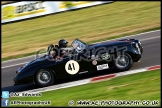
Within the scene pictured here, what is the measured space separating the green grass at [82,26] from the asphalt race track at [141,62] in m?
1.65

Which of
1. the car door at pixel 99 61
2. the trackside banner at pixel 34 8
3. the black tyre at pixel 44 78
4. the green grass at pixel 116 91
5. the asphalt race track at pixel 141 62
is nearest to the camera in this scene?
the green grass at pixel 116 91

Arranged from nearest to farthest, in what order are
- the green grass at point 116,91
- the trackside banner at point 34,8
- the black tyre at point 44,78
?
the green grass at point 116,91 → the black tyre at point 44,78 → the trackside banner at point 34,8

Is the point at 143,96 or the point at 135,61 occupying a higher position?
the point at 135,61

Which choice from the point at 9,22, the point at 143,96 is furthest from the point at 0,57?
→ the point at 143,96

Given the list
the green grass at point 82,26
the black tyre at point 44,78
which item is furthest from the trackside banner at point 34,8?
the black tyre at point 44,78

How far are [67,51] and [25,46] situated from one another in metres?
8.88

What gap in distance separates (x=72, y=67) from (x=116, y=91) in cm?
209

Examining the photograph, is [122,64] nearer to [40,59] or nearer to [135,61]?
[135,61]

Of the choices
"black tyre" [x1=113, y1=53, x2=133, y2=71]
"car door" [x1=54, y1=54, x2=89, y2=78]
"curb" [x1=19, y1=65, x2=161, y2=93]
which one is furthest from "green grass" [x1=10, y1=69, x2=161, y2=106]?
"car door" [x1=54, y1=54, x2=89, y2=78]

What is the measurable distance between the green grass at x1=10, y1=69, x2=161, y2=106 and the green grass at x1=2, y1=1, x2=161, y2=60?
7.75m

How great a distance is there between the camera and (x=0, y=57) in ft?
62.0

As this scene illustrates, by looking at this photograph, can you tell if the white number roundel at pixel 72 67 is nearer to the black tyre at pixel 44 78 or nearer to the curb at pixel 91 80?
the curb at pixel 91 80

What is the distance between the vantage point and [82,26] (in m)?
22.4

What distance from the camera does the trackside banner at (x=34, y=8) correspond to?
23547 mm
